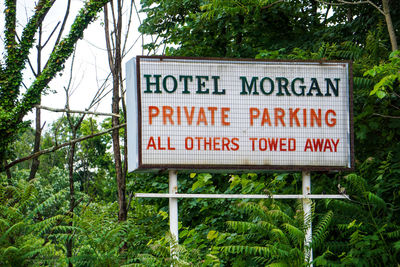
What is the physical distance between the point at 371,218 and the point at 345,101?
1784mm

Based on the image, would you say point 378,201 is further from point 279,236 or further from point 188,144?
point 188,144

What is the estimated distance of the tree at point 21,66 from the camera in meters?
16.6

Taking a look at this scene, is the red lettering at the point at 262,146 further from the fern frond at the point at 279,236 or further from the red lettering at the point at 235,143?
the fern frond at the point at 279,236

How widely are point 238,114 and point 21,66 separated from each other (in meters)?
11.2

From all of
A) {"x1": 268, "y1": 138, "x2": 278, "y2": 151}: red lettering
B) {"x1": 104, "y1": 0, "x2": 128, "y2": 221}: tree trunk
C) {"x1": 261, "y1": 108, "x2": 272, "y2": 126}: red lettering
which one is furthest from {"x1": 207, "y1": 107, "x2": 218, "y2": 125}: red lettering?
{"x1": 104, "y1": 0, "x2": 128, "y2": 221}: tree trunk

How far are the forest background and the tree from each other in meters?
0.03

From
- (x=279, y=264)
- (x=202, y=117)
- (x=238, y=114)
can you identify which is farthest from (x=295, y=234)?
(x=202, y=117)

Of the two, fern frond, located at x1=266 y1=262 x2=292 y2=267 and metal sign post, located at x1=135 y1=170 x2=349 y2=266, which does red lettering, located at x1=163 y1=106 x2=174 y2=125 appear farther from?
fern frond, located at x1=266 y1=262 x2=292 y2=267

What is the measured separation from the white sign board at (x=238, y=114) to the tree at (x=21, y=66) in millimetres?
9177

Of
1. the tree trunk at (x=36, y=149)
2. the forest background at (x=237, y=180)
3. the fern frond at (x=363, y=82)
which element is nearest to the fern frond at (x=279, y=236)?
the forest background at (x=237, y=180)

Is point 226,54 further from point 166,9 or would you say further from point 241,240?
point 241,240

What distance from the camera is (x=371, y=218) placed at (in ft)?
28.7

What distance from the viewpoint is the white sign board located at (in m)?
8.15

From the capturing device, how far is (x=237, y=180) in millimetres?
10055
